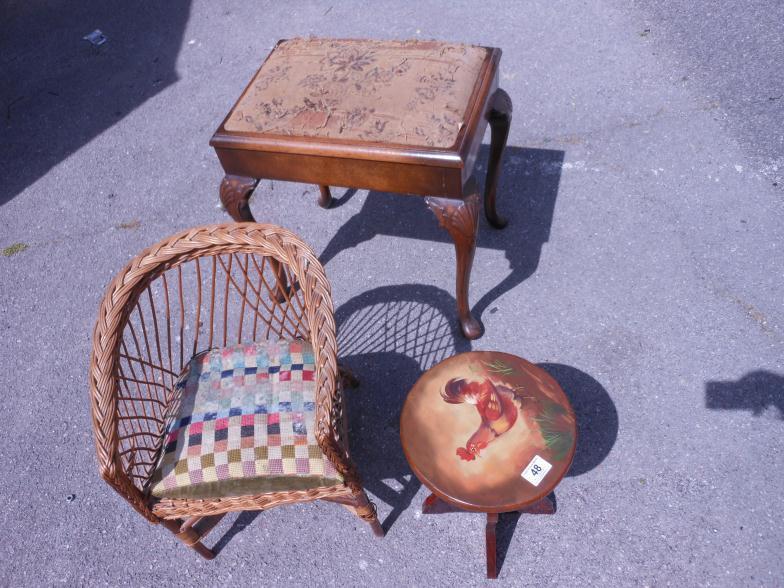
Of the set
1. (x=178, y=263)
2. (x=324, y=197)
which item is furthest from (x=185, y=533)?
(x=324, y=197)

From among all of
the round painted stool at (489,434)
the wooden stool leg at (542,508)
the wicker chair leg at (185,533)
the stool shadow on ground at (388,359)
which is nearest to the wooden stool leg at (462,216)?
the round painted stool at (489,434)

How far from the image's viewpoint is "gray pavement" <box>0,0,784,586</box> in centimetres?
190

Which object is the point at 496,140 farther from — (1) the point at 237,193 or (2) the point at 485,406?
(2) the point at 485,406

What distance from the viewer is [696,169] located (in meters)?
2.84

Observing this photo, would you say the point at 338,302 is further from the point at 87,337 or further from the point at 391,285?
the point at 87,337

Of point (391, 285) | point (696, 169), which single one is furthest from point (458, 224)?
point (696, 169)

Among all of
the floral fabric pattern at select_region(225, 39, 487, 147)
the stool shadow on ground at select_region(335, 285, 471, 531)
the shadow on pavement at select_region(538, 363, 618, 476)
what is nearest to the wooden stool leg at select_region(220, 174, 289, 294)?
the floral fabric pattern at select_region(225, 39, 487, 147)

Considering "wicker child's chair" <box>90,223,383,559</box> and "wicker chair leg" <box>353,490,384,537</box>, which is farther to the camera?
"wicker chair leg" <box>353,490,384,537</box>

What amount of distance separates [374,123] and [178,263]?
2.46 ft

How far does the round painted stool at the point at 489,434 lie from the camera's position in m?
1.53

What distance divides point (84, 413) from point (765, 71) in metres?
3.85

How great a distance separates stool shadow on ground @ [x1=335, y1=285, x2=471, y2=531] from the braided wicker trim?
45 centimetres

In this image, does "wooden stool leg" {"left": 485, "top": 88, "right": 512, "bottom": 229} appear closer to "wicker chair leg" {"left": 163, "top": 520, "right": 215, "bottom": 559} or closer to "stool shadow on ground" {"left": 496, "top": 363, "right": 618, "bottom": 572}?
"stool shadow on ground" {"left": 496, "top": 363, "right": 618, "bottom": 572}

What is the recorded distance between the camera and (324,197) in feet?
9.57
